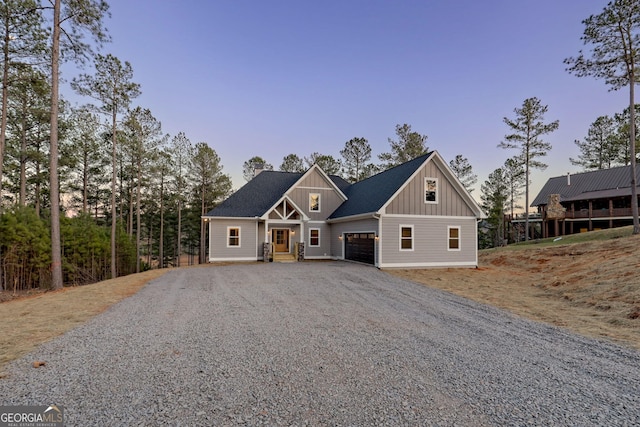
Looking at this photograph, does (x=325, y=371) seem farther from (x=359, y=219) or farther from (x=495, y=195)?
(x=495, y=195)

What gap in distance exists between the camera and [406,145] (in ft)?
103

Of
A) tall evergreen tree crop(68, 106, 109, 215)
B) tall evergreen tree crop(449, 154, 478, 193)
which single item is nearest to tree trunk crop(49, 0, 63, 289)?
tall evergreen tree crop(68, 106, 109, 215)

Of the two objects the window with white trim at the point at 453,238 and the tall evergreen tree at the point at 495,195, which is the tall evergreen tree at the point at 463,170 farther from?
the window with white trim at the point at 453,238

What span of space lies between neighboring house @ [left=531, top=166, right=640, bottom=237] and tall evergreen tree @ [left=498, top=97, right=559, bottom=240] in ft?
18.2

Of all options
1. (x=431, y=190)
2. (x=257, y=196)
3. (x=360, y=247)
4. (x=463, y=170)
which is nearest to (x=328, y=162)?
(x=257, y=196)

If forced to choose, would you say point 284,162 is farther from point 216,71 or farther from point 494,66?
point 494,66

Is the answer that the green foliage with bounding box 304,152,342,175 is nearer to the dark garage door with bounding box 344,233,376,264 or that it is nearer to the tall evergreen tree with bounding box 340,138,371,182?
the tall evergreen tree with bounding box 340,138,371,182

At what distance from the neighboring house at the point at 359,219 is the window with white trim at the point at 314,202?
1 cm

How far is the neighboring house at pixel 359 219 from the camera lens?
48.8ft

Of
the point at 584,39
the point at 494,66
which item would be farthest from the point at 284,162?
the point at 584,39

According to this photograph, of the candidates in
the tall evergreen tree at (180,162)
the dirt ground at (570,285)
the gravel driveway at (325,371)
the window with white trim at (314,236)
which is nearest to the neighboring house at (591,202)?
the dirt ground at (570,285)

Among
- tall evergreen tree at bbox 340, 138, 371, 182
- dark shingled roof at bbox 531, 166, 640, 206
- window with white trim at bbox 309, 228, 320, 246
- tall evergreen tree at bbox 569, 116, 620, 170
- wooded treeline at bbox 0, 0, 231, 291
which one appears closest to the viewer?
wooded treeline at bbox 0, 0, 231, 291

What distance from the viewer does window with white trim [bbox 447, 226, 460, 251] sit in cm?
1564

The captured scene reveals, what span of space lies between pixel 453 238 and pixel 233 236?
12.8 metres
